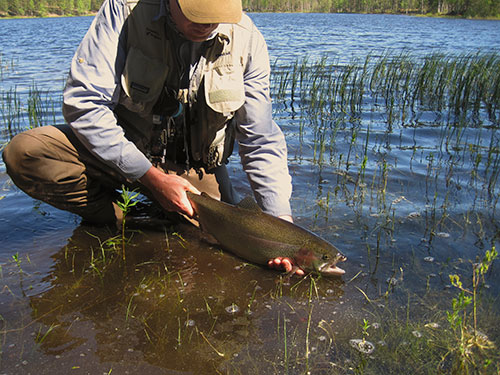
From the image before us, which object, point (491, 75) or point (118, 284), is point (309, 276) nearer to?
point (118, 284)

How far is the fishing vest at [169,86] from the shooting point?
391 cm

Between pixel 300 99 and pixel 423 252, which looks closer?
pixel 423 252

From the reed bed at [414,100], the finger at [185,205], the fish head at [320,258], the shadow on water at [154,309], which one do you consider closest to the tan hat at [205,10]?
the finger at [185,205]

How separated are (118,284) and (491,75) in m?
11.2

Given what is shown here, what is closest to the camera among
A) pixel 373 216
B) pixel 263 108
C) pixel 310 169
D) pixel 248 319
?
pixel 248 319

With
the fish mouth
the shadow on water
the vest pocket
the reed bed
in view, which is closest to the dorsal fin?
the shadow on water

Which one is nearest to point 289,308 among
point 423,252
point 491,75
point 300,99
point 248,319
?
point 248,319

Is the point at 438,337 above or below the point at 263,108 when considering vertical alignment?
below

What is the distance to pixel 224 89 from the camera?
4.03m

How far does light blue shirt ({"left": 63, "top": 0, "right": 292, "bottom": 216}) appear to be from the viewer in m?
3.73

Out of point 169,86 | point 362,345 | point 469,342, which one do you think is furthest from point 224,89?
point 469,342

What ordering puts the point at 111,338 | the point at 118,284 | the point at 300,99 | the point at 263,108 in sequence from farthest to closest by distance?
the point at 300,99 < the point at 263,108 < the point at 118,284 < the point at 111,338

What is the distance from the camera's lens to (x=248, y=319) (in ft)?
11.2

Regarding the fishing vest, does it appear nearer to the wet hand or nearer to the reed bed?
the wet hand
